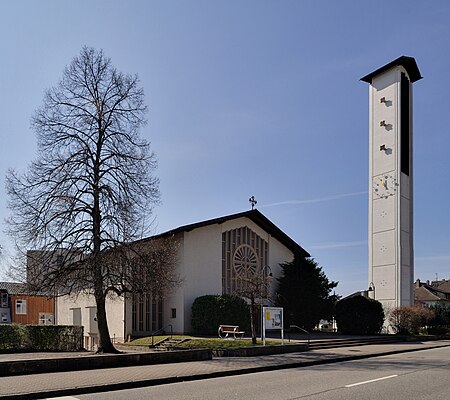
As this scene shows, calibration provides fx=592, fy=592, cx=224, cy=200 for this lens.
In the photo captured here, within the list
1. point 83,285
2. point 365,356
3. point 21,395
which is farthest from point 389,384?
point 83,285

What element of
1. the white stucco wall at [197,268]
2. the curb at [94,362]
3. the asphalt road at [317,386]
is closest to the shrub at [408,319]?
the white stucco wall at [197,268]

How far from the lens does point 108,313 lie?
121ft

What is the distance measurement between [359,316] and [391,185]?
1310 centimetres

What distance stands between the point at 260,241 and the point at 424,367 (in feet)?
75.0

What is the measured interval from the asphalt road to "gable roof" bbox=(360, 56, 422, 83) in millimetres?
34997

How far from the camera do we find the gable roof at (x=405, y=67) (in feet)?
158

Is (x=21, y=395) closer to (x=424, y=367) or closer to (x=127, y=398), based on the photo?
(x=127, y=398)

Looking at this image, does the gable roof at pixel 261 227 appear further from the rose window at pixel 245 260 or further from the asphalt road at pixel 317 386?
the asphalt road at pixel 317 386

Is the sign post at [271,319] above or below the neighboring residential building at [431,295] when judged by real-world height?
above

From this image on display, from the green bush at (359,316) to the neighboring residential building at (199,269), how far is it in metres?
5.08

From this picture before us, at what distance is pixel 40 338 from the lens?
30.5 meters

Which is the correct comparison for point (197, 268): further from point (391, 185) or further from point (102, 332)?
point (391, 185)

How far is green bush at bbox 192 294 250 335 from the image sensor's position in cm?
3441

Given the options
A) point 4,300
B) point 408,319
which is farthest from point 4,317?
point 408,319
